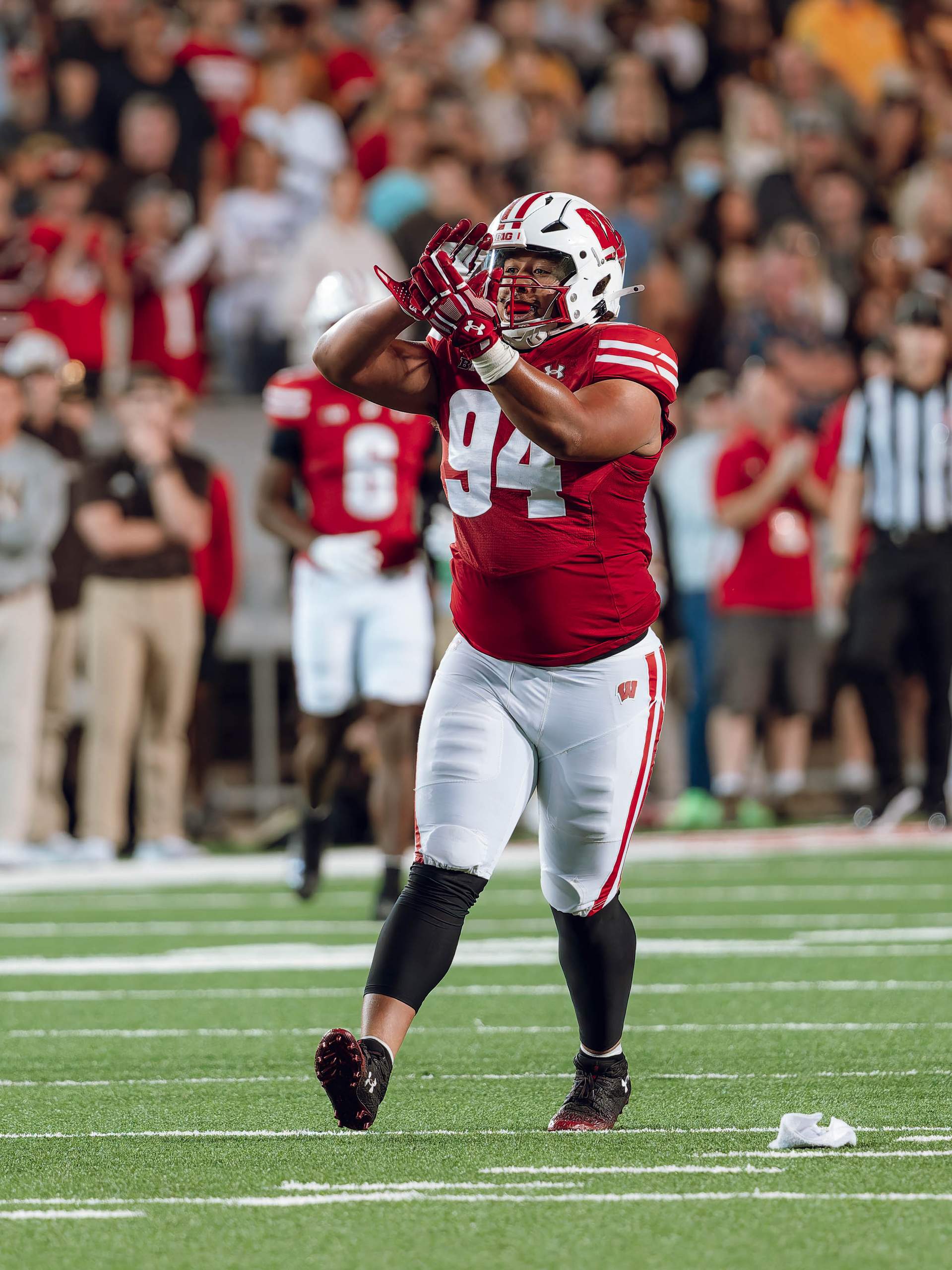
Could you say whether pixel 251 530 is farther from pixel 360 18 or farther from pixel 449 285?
pixel 449 285

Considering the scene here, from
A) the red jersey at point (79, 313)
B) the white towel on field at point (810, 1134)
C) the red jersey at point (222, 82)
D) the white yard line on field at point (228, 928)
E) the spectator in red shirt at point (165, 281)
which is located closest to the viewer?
the white towel on field at point (810, 1134)

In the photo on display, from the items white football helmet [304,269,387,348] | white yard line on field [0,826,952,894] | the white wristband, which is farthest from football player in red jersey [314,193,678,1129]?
white yard line on field [0,826,952,894]

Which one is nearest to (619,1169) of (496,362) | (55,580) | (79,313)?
(496,362)

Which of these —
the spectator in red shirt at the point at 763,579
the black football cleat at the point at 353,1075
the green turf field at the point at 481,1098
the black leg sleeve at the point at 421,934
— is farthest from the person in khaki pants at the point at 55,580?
the black football cleat at the point at 353,1075

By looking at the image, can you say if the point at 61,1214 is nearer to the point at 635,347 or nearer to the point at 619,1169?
the point at 619,1169

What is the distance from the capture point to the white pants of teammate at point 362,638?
8469mm

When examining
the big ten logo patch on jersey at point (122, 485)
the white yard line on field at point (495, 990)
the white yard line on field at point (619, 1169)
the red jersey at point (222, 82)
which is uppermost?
the red jersey at point (222, 82)

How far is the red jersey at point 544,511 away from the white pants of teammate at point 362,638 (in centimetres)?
386

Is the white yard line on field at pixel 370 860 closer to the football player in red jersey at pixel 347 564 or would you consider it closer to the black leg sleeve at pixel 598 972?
the football player in red jersey at pixel 347 564

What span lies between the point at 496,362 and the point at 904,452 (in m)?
7.17

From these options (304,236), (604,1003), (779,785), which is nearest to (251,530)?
(304,236)

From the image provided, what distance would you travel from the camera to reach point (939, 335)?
11031mm

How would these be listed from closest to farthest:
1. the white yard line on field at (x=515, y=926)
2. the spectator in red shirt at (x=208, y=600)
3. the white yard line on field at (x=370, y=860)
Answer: the white yard line on field at (x=515, y=926) < the white yard line on field at (x=370, y=860) < the spectator in red shirt at (x=208, y=600)

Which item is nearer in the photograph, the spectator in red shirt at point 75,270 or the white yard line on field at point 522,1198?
the white yard line on field at point 522,1198
